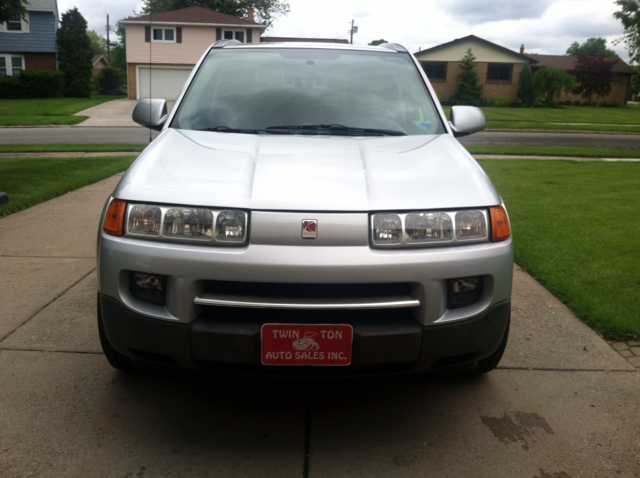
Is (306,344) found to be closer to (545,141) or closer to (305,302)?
(305,302)

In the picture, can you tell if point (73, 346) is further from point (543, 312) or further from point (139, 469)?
point (543, 312)

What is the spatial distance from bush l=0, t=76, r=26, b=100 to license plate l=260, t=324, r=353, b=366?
38.9m

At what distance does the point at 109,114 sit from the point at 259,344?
2728cm

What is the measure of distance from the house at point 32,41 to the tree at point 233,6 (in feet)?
52.9

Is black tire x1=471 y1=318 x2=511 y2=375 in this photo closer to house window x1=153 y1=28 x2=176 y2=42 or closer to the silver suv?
the silver suv

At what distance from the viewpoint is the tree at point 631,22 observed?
17734 millimetres

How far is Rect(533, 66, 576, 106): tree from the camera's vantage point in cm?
4356

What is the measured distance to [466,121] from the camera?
3.88 metres

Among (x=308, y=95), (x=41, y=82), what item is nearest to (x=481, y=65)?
(x=41, y=82)

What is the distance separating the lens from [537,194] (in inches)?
341

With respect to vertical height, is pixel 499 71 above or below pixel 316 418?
above

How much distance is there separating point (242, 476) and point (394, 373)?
719 mm

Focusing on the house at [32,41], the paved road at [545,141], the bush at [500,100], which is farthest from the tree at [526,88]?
the house at [32,41]

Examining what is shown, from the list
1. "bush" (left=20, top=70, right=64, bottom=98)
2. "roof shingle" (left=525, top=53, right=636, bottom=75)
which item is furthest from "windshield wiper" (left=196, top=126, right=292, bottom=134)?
"roof shingle" (left=525, top=53, right=636, bottom=75)
